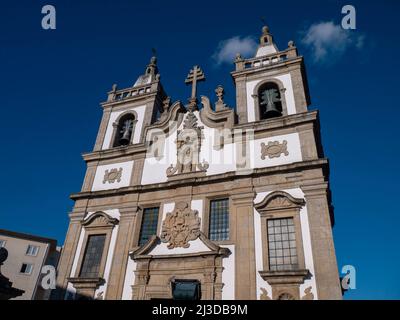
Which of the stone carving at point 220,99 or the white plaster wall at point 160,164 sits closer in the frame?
the white plaster wall at point 160,164

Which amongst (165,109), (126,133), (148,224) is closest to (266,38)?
(165,109)

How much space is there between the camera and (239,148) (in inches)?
592

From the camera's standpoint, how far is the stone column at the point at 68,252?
46.7 feet

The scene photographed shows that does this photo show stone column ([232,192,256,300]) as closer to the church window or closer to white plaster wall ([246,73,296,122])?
the church window

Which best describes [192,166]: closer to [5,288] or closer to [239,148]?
[239,148]

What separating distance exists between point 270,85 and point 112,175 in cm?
985

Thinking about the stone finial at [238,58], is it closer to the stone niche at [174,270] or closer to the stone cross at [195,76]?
the stone cross at [195,76]

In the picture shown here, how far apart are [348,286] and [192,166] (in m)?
8.18

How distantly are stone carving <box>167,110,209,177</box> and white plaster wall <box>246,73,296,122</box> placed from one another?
270 centimetres

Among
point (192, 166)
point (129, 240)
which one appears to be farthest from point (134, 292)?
point (192, 166)

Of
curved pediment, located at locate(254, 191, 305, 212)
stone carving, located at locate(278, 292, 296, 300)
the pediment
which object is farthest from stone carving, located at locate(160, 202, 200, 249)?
stone carving, located at locate(278, 292, 296, 300)

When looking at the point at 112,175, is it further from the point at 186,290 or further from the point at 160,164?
the point at 186,290

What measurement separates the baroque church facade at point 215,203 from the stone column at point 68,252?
0.05m

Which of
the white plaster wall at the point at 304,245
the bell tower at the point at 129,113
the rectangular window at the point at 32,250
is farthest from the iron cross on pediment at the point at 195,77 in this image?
the rectangular window at the point at 32,250
